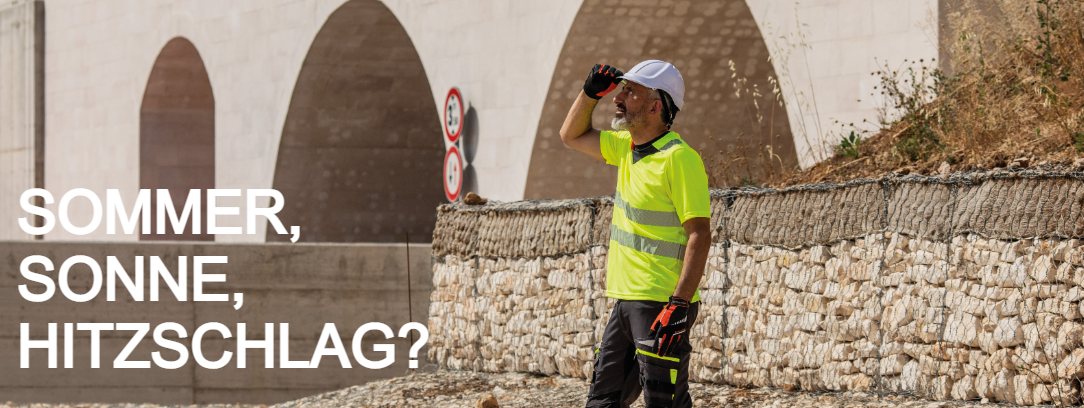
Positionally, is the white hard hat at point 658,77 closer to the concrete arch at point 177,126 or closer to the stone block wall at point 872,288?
the stone block wall at point 872,288

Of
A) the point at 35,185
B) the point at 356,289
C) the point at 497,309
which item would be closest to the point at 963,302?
the point at 497,309

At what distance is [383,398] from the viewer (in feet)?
27.9

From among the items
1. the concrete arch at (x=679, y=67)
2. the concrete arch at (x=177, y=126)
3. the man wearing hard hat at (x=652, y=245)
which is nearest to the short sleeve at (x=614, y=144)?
the man wearing hard hat at (x=652, y=245)

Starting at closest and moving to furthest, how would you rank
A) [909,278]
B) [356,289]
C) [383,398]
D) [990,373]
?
[990,373] → [909,278] → [383,398] → [356,289]

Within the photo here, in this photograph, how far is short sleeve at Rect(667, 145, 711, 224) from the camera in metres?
4.09

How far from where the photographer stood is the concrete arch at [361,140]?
16672mm

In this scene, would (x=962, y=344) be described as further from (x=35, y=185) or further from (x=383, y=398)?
(x=35, y=185)

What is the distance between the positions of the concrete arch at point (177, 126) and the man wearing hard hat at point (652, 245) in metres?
16.1

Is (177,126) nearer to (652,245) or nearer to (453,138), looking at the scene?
(453,138)

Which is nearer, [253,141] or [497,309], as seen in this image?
[497,309]

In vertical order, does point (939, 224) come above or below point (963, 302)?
above

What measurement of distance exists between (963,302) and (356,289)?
6.69 metres

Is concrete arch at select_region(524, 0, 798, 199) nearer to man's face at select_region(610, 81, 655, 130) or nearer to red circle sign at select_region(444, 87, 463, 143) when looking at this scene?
red circle sign at select_region(444, 87, 463, 143)

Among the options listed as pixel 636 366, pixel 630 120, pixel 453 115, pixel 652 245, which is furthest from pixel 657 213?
pixel 453 115
